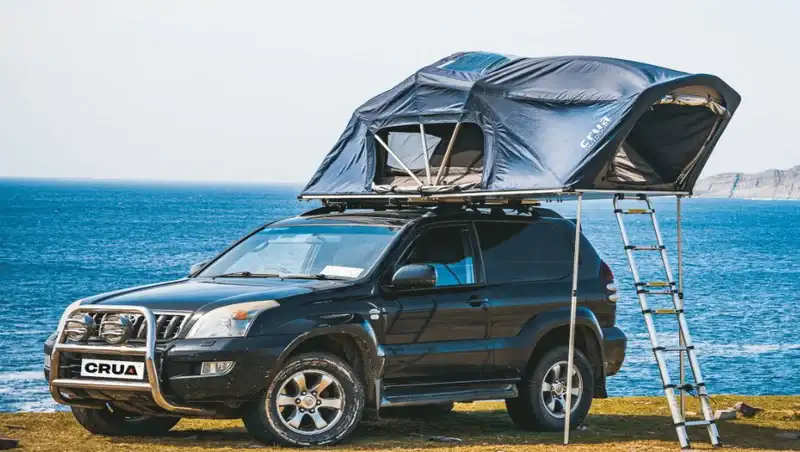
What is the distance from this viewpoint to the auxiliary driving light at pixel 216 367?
380 inches

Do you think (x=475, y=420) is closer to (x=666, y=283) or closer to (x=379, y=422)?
(x=379, y=422)

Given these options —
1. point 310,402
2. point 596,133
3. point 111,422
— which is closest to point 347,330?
point 310,402

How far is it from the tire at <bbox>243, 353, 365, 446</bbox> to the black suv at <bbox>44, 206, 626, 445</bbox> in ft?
0.04

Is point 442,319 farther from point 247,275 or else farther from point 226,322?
point 226,322

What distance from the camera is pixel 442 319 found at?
10992 millimetres

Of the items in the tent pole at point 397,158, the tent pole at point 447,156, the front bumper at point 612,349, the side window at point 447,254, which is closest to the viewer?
the side window at point 447,254

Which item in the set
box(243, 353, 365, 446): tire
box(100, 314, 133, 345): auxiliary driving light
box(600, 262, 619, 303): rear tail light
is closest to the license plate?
box(100, 314, 133, 345): auxiliary driving light

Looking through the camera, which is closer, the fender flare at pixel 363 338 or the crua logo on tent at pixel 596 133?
the fender flare at pixel 363 338

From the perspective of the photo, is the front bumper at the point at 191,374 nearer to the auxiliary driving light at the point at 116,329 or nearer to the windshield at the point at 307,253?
the auxiliary driving light at the point at 116,329

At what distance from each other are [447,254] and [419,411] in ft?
7.16

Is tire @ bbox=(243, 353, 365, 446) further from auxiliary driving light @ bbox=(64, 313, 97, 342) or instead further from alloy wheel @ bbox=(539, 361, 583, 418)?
alloy wheel @ bbox=(539, 361, 583, 418)

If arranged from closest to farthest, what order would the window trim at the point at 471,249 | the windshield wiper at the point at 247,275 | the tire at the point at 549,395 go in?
the window trim at the point at 471,249, the windshield wiper at the point at 247,275, the tire at the point at 549,395

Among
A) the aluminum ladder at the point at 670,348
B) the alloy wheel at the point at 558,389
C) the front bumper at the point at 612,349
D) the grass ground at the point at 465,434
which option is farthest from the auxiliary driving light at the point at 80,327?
the front bumper at the point at 612,349

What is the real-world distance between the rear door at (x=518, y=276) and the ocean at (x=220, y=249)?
2213 centimetres
